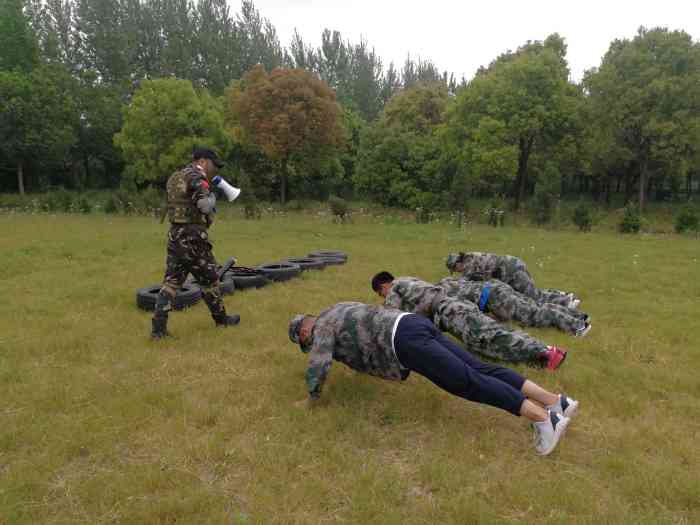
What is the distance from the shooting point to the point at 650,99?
1037 inches

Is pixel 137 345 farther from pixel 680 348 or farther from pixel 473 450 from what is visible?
pixel 680 348

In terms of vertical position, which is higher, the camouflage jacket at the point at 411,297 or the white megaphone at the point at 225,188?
the white megaphone at the point at 225,188

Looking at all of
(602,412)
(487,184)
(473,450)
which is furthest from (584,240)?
(487,184)

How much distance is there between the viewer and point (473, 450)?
3715 millimetres

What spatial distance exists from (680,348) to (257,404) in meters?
5.41

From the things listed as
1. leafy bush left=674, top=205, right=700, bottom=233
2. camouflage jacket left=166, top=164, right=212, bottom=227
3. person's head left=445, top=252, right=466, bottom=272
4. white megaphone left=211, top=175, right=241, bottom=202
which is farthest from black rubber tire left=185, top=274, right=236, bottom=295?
leafy bush left=674, top=205, right=700, bottom=233

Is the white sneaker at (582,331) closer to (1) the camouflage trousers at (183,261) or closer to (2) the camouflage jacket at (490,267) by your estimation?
(2) the camouflage jacket at (490,267)

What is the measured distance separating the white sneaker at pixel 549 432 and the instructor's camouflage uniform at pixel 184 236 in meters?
4.42

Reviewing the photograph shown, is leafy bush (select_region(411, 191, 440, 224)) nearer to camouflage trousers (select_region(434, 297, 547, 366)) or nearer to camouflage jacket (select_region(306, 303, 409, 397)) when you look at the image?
camouflage trousers (select_region(434, 297, 547, 366))

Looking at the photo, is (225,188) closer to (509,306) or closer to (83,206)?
(509,306)

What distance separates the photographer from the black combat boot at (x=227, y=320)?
6.68m

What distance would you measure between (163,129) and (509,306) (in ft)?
104

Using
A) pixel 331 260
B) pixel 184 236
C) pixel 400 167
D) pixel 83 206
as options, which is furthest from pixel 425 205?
pixel 184 236

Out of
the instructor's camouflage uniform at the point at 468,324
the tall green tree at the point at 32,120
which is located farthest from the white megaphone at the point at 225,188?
the tall green tree at the point at 32,120
